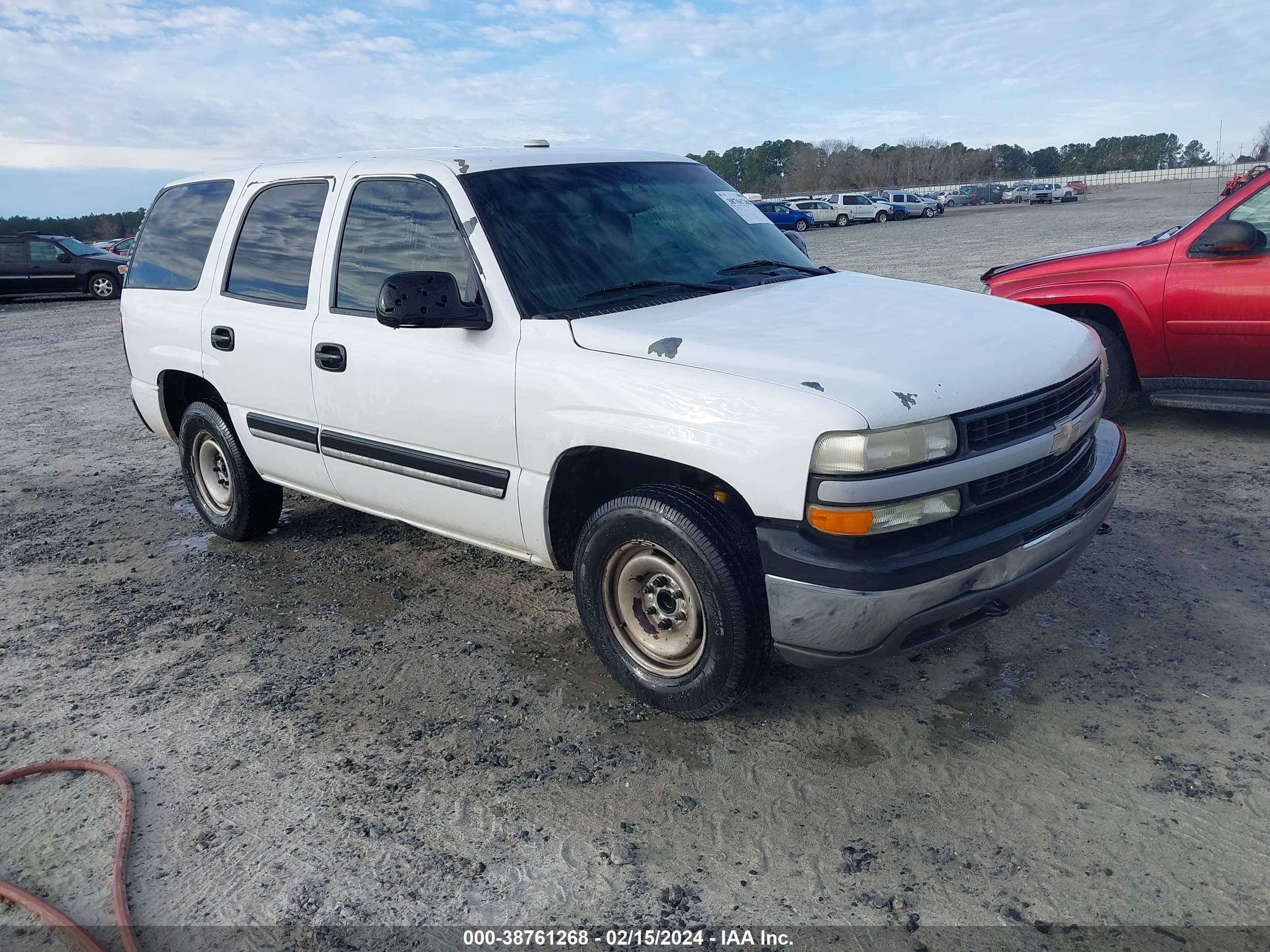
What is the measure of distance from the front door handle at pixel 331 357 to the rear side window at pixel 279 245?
30cm

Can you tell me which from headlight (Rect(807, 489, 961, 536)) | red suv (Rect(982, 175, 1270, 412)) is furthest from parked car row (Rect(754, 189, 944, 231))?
headlight (Rect(807, 489, 961, 536))

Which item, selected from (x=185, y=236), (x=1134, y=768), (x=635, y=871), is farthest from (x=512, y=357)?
(x=185, y=236)

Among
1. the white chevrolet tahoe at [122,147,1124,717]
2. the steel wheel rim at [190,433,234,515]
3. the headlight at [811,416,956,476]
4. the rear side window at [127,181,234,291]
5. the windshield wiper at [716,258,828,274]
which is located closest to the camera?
the headlight at [811,416,956,476]

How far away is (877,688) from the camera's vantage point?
3.69 meters

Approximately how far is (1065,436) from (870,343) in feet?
2.47

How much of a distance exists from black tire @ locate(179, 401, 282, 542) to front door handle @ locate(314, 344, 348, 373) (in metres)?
1.11

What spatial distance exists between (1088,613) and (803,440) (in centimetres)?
199

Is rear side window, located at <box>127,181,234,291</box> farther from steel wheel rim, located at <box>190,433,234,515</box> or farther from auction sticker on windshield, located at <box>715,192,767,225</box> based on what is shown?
auction sticker on windshield, located at <box>715,192,767,225</box>

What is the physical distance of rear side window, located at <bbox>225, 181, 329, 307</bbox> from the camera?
452 centimetres

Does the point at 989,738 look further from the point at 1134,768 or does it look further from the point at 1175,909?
the point at 1175,909

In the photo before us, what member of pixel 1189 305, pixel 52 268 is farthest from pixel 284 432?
pixel 52 268

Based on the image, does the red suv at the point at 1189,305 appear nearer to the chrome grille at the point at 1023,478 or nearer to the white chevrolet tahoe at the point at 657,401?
the white chevrolet tahoe at the point at 657,401

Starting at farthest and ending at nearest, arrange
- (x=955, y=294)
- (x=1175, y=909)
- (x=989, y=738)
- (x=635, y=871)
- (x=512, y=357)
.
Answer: (x=955, y=294)
(x=512, y=357)
(x=989, y=738)
(x=635, y=871)
(x=1175, y=909)

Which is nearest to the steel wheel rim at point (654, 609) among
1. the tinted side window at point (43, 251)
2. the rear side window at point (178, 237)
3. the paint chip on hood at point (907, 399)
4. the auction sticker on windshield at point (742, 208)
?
the paint chip on hood at point (907, 399)
